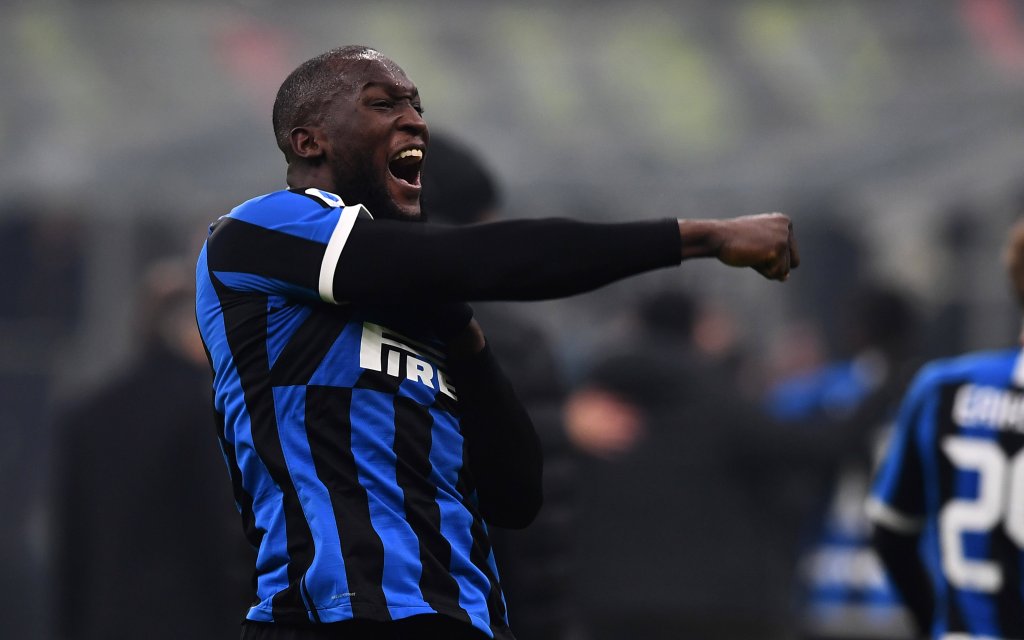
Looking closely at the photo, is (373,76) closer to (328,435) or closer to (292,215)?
(292,215)

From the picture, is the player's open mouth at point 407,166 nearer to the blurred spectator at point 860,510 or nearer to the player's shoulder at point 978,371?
the player's shoulder at point 978,371

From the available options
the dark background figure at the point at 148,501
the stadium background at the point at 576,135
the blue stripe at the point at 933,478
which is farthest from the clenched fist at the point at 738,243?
the stadium background at the point at 576,135

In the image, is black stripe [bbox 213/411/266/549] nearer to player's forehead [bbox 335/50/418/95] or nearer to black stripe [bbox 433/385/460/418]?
black stripe [bbox 433/385/460/418]

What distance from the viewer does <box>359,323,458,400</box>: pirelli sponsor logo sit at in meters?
2.75

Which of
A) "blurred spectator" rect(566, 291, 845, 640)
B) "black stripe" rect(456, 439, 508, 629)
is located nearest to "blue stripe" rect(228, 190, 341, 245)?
"black stripe" rect(456, 439, 508, 629)

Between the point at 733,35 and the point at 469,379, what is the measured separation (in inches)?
382

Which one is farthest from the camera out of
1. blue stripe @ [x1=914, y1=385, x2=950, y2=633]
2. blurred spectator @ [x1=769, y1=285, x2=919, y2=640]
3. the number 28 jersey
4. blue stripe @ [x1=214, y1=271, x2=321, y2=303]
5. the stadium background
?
the stadium background

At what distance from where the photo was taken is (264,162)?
1066 centimetres

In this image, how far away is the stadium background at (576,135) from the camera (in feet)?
33.3

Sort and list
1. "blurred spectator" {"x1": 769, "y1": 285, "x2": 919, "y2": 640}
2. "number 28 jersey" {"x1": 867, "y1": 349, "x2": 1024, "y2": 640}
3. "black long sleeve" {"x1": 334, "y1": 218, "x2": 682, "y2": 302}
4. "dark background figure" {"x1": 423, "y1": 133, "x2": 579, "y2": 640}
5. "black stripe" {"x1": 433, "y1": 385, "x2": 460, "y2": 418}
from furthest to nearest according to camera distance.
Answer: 1. "blurred spectator" {"x1": 769, "y1": 285, "x2": 919, "y2": 640}
2. "dark background figure" {"x1": 423, "y1": 133, "x2": 579, "y2": 640}
3. "number 28 jersey" {"x1": 867, "y1": 349, "x2": 1024, "y2": 640}
4. "black stripe" {"x1": 433, "y1": 385, "x2": 460, "y2": 418}
5. "black long sleeve" {"x1": 334, "y1": 218, "x2": 682, "y2": 302}

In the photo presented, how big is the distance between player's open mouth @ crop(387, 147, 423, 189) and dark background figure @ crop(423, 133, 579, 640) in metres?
1.48

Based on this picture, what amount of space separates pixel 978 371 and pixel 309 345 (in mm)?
2121

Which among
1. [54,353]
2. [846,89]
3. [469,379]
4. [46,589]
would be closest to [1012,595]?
[469,379]

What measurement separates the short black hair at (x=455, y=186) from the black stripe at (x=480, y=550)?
158 cm
